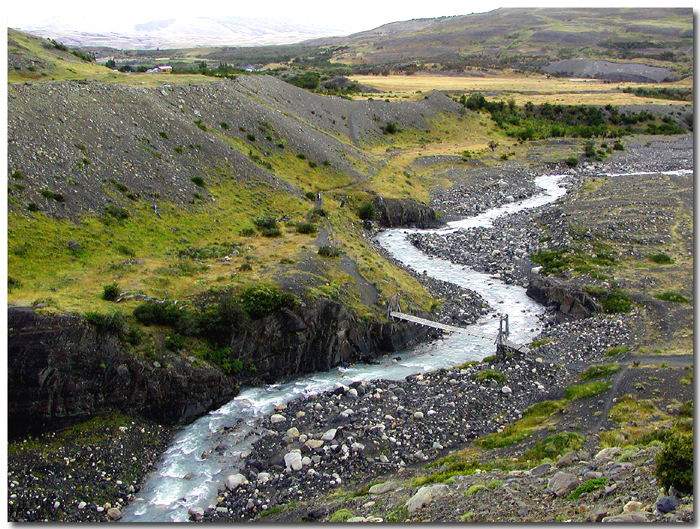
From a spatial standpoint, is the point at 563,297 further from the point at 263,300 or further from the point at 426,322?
the point at 263,300

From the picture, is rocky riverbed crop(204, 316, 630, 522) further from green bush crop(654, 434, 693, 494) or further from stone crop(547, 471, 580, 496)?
green bush crop(654, 434, 693, 494)

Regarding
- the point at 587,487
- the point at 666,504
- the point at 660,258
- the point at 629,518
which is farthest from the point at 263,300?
the point at 660,258

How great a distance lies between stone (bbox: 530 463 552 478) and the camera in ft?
69.1

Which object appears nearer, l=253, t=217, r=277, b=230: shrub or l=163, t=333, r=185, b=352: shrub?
l=163, t=333, r=185, b=352: shrub

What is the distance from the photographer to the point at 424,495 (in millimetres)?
20109

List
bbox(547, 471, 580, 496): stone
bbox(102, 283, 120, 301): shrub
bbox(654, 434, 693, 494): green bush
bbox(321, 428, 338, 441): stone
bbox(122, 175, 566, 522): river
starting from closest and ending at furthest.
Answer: bbox(654, 434, 693, 494): green bush → bbox(547, 471, 580, 496): stone → bbox(122, 175, 566, 522): river → bbox(321, 428, 338, 441): stone → bbox(102, 283, 120, 301): shrub

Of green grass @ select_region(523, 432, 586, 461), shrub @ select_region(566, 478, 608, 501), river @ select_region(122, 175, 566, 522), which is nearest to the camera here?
shrub @ select_region(566, 478, 608, 501)

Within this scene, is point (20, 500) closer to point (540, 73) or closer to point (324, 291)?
point (324, 291)

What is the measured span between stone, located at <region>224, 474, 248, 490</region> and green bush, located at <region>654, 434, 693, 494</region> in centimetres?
1589

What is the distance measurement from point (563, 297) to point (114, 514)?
32.6m

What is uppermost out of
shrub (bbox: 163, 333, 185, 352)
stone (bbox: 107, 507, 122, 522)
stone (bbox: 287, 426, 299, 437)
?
shrub (bbox: 163, 333, 185, 352)

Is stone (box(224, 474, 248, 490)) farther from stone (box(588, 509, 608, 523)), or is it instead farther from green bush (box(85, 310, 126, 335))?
stone (box(588, 509, 608, 523))

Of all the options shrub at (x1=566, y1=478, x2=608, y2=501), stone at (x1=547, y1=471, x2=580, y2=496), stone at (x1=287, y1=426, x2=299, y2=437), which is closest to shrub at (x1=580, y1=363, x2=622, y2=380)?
stone at (x1=547, y1=471, x2=580, y2=496)

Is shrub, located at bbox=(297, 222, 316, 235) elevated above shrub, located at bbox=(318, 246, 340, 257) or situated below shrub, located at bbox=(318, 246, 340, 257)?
above
